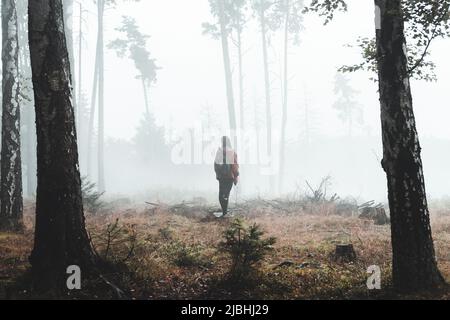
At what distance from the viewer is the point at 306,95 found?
6312 centimetres

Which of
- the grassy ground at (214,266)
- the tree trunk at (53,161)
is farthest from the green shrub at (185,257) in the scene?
the tree trunk at (53,161)

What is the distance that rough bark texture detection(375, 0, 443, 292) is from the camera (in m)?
4.99

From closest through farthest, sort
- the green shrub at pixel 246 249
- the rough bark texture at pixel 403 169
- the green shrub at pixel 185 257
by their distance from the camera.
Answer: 1. the rough bark texture at pixel 403 169
2. the green shrub at pixel 246 249
3. the green shrub at pixel 185 257

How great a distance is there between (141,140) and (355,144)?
3028cm

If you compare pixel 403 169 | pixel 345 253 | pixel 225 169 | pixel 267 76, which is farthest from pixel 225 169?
pixel 267 76

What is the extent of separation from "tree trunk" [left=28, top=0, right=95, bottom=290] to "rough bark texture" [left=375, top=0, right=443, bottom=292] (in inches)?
159

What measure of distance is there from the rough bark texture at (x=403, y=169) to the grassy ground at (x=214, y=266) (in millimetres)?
316

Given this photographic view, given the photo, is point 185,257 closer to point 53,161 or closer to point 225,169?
point 53,161

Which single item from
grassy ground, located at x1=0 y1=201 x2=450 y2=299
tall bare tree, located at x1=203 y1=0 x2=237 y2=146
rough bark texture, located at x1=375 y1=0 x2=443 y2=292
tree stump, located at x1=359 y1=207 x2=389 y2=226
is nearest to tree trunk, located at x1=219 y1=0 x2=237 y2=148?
tall bare tree, located at x1=203 y1=0 x2=237 y2=146

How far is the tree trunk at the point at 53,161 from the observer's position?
538 cm

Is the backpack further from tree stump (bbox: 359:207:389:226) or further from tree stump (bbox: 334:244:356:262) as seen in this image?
tree stump (bbox: 334:244:356:262)

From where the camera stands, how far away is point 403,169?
5.00 m

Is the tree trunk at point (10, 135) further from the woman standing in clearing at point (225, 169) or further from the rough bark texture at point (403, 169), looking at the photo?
the rough bark texture at point (403, 169)

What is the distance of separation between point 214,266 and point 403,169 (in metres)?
3.20
